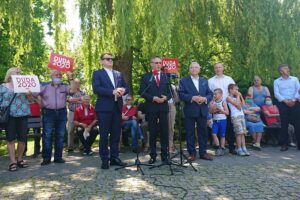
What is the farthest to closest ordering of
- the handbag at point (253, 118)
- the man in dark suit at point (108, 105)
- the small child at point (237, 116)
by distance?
the handbag at point (253, 118), the small child at point (237, 116), the man in dark suit at point (108, 105)

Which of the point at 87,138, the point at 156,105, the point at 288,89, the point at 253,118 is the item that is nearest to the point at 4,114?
the point at 87,138

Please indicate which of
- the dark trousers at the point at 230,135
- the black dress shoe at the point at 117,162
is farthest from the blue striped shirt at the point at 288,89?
the black dress shoe at the point at 117,162

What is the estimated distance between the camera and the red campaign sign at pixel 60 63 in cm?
823

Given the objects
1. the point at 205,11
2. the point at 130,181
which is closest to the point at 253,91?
the point at 205,11

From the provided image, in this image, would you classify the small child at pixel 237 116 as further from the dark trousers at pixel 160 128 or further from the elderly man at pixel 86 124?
the elderly man at pixel 86 124

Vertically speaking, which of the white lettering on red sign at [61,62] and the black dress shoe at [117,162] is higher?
the white lettering on red sign at [61,62]

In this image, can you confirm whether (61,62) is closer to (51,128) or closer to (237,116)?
(51,128)

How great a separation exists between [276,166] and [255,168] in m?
0.49

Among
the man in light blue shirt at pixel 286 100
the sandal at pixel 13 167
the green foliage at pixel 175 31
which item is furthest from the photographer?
the green foliage at pixel 175 31

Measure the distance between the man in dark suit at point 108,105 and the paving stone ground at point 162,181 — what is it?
0.39m

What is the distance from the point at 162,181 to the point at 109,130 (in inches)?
71.5

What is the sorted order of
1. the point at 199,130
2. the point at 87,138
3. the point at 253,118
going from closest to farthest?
the point at 199,130, the point at 87,138, the point at 253,118

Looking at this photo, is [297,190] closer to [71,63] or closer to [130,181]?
[130,181]

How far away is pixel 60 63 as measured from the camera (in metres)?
8.38
